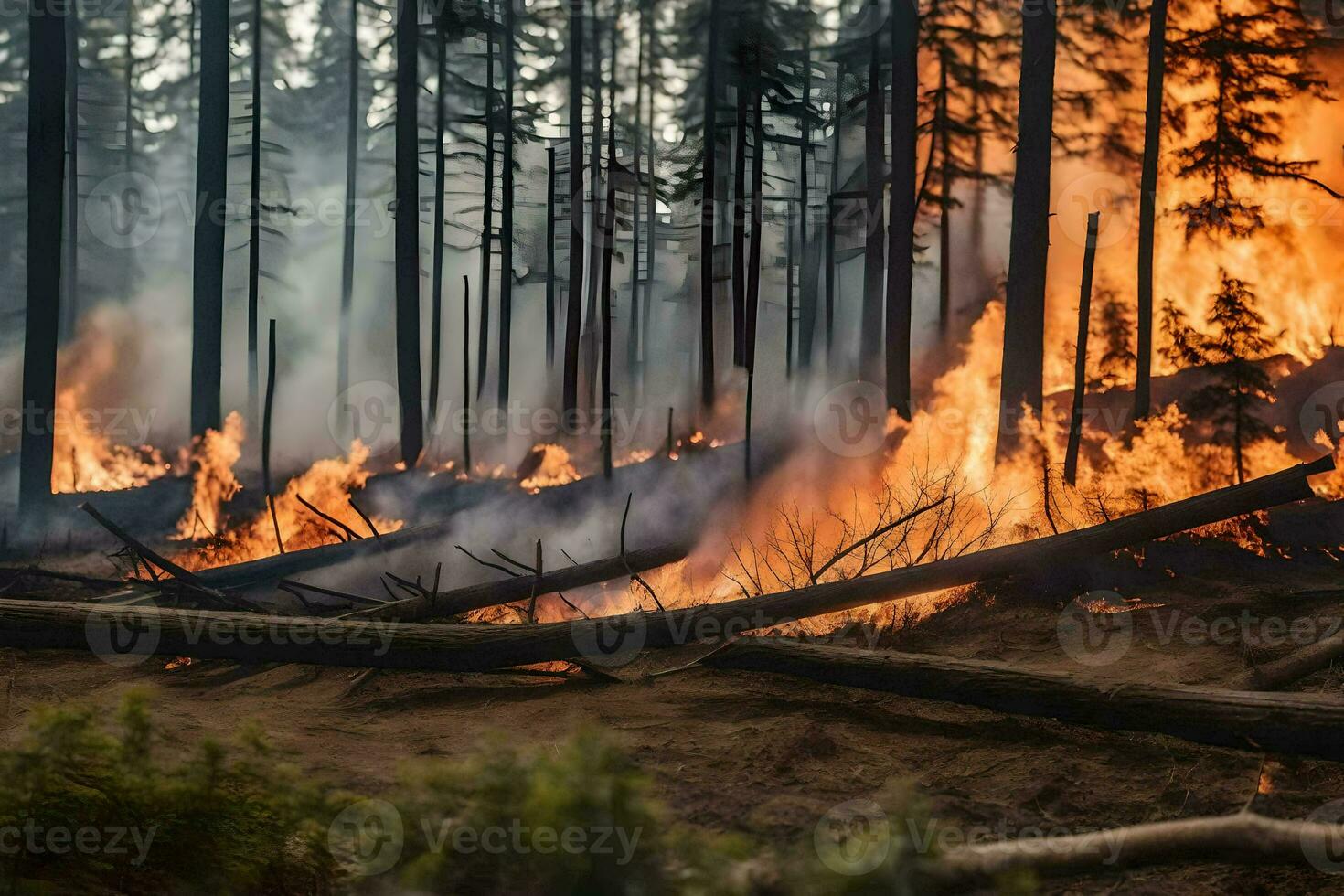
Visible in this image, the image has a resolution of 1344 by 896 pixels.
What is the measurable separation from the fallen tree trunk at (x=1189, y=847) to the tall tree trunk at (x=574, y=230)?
13.0 m

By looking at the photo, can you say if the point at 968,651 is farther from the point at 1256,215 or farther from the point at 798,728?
the point at 1256,215

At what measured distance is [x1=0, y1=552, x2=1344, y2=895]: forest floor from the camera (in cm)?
498

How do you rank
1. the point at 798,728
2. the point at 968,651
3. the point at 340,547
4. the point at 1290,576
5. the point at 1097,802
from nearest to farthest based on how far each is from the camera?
the point at 1097,802 < the point at 798,728 < the point at 968,651 < the point at 1290,576 < the point at 340,547

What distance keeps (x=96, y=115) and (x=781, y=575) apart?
1347 inches

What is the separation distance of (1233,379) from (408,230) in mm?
16092

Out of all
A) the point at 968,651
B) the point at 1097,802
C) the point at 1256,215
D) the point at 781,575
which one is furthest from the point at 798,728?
the point at 1256,215

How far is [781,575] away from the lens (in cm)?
1138

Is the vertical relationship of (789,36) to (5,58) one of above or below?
below

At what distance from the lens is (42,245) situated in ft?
50.1

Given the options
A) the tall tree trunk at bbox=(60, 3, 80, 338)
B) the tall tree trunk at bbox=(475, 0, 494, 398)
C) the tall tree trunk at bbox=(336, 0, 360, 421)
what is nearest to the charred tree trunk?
the tall tree trunk at bbox=(475, 0, 494, 398)

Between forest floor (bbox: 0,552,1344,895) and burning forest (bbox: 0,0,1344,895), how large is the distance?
0.18ft

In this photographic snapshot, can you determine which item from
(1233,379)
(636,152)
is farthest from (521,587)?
(636,152)

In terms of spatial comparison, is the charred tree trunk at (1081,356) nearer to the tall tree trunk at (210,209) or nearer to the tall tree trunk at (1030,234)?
the tall tree trunk at (1030,234)

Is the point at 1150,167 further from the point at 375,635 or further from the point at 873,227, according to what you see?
the point at 375,635
